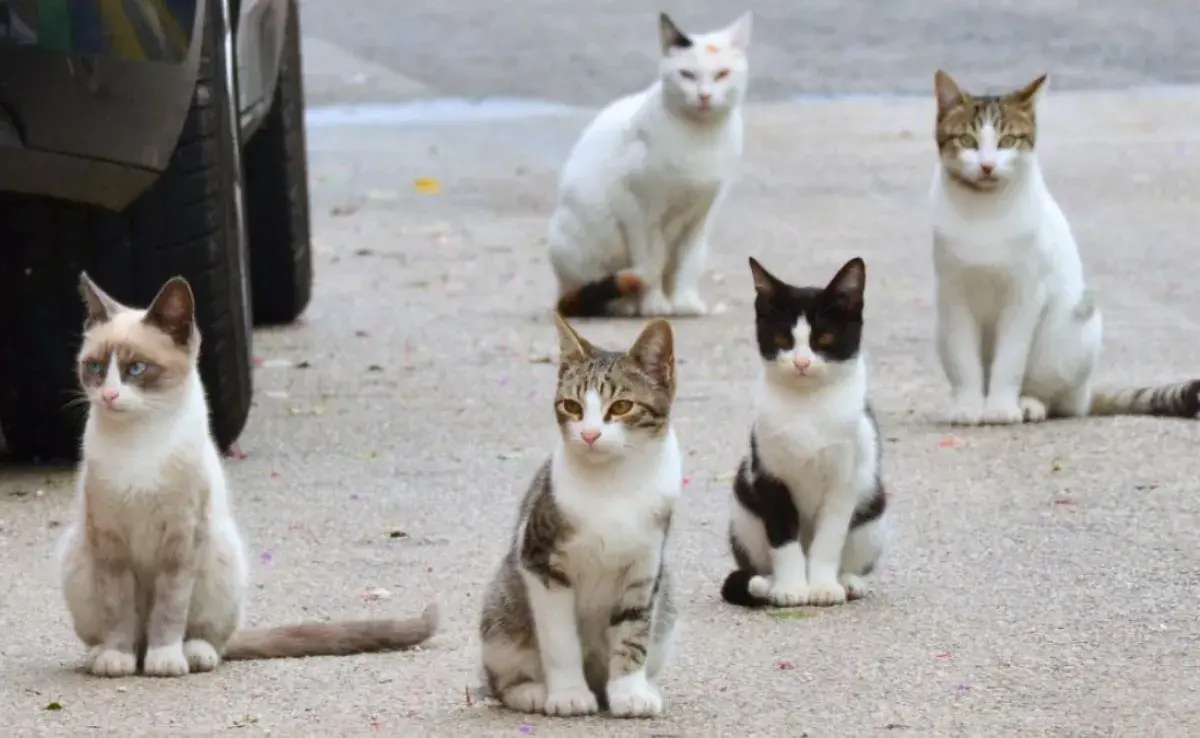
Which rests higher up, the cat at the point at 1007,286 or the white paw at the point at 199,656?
the cat at the point at 1007,286

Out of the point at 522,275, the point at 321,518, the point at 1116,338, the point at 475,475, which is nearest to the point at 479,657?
the point at 321,518

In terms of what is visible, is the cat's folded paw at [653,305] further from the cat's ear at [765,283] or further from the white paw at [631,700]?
the white paw at [631,700]

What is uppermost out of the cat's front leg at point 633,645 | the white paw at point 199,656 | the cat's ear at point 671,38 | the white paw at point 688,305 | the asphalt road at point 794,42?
the cat's ear at point 671,38

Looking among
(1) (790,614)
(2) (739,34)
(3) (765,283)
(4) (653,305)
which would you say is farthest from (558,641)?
(2) (739,34)

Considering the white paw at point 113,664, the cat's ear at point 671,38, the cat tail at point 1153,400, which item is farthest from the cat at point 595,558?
the cat's ear at point 671,38

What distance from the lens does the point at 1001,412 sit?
7590mm

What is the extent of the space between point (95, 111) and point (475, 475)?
1626mm

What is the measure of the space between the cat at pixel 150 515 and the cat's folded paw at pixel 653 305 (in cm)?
516

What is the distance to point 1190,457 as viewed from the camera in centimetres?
701

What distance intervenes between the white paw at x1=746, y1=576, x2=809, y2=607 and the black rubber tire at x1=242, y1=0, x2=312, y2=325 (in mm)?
4759

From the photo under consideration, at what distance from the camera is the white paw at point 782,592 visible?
5.45 m

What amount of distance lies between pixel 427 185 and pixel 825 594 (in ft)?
→ 30.0

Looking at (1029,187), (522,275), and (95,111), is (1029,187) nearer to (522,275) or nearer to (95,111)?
(95,111)

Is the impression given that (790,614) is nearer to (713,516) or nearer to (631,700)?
(631,700)
